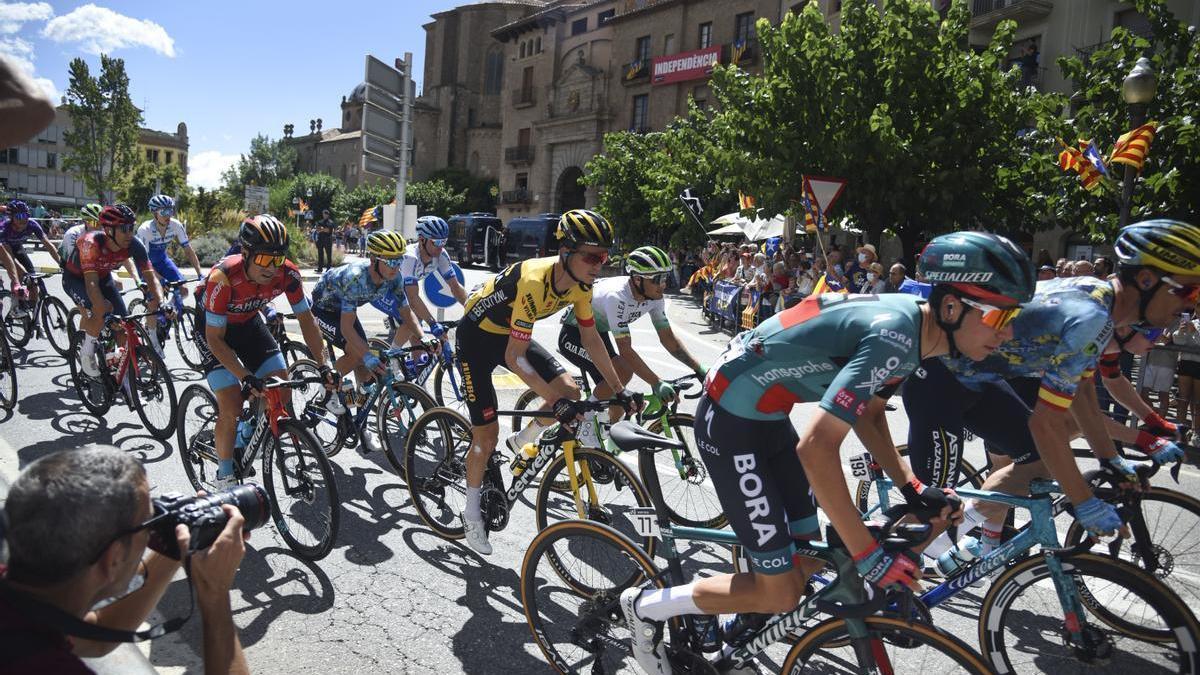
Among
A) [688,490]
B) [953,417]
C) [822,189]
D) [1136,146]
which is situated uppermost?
[1136,146]

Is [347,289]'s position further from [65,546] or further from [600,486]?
[65,546]

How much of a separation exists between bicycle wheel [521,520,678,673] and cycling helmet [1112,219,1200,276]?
2883 mm

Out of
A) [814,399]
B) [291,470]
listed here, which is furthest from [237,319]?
[814,399]

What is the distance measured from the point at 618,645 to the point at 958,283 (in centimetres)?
199

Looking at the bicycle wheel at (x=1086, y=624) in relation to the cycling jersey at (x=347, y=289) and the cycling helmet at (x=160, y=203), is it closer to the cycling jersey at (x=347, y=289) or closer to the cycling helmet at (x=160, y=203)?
the cycling jersey at (x=347, y=289)

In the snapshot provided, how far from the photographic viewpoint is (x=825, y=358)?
266 cm

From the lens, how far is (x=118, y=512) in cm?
167

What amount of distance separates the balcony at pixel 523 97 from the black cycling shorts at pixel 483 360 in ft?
192

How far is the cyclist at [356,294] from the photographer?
6.57 meters

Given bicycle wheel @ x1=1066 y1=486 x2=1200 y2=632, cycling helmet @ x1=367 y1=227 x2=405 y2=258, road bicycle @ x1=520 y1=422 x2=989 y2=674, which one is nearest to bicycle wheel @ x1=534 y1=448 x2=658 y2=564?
road bicycle @ x1=520 y1=422 x2=989 y2=674

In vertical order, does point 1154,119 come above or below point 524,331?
above

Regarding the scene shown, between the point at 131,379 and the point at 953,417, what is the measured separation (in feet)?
21.9

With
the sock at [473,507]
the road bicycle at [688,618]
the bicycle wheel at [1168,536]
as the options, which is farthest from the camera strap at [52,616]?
the bicycle wheel at [1168,536]

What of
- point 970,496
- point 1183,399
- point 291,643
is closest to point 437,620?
point 291,643
